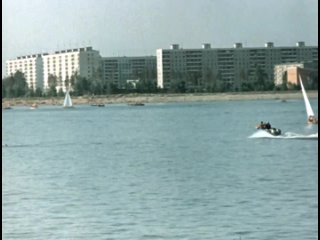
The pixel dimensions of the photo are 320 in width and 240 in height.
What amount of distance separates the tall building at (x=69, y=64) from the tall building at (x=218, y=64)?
406 centimetres

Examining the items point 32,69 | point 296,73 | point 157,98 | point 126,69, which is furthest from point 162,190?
point 126,69

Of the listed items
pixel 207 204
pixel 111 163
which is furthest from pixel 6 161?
pixel 207 204

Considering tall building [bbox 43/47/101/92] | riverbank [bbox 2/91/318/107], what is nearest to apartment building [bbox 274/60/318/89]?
riverbank [bbox 2/91/318/107]

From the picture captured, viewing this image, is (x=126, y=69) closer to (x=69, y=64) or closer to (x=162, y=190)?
(x=69, y=64)

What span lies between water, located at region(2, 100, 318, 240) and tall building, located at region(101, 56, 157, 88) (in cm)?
3451

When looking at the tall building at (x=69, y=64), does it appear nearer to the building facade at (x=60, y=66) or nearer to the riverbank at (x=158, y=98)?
the building facade at (x=60, y=66)

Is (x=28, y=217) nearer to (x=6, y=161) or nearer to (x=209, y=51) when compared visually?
(x=6, y=161)

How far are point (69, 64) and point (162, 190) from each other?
152ft

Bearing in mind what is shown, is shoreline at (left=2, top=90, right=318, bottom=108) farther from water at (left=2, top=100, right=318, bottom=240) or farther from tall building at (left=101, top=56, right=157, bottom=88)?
water at (left=2, top=100, right=318, bottom=240)

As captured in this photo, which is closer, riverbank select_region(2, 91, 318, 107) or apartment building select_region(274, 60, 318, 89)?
apartment building select_region(274, 60, 318, 89)

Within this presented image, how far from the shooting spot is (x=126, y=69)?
55.1m

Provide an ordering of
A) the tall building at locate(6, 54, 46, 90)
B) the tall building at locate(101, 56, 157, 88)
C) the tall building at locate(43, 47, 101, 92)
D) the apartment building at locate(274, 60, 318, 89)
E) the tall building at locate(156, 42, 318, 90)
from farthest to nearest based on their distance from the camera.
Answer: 1. the tall building at locate(101, 56, 157, 88)
2. the tall building at locate(156, 42, 318, 90)
3. the tall building at locate(43, 47, 101, 92)
4. the tall building at locate(6, 54, 46, 90)
5. the apartment building at locate(274, 60, 318, 89)

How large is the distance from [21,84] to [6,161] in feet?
111

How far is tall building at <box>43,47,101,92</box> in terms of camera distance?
51.5 metres
